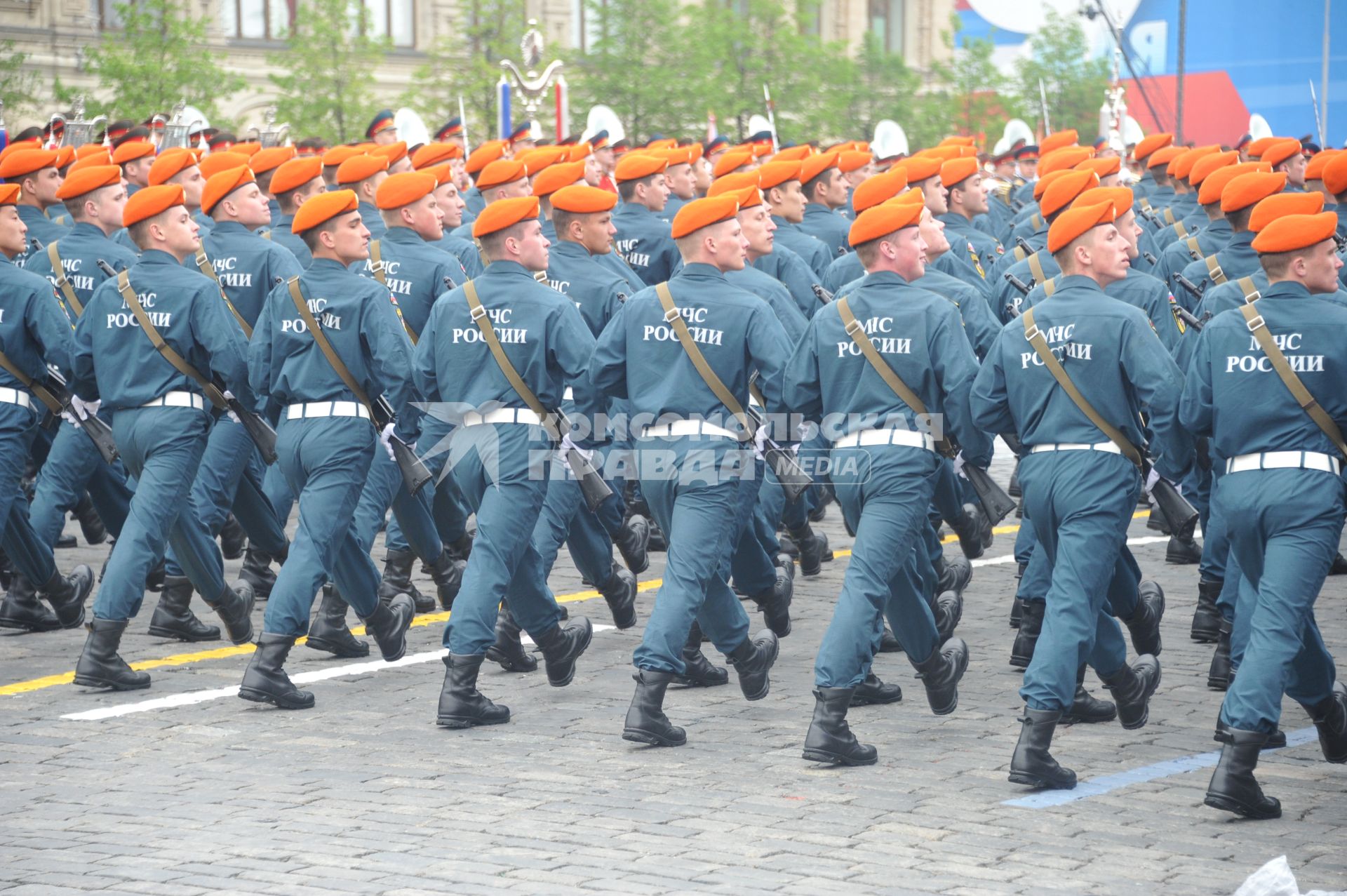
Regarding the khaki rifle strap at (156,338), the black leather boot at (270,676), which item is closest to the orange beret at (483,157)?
the khaki rifle strap at (156,338)

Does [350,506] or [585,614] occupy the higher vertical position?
[350,506]

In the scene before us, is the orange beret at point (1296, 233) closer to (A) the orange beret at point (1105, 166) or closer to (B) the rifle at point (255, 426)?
(B) the rifle at point (255, 426)

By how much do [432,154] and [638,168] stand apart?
5.85 feet

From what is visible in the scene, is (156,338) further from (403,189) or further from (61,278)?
(61,278)

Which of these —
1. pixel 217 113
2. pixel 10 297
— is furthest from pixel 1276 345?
pixel 217 113

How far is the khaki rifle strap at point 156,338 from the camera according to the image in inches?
349

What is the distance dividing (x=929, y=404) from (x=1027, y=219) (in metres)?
7.32

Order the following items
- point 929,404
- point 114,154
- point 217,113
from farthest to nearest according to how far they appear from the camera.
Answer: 1. point 217,113
2. point 114,154
3. point 929,404

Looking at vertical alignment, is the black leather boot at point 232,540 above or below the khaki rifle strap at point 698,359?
below

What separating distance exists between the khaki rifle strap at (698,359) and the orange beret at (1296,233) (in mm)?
2119

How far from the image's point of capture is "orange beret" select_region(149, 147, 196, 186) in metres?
10.9

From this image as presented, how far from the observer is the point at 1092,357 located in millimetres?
7199

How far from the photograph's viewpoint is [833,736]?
732 centimetres

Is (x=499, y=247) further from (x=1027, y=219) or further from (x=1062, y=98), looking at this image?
(x=1062, y=98)
